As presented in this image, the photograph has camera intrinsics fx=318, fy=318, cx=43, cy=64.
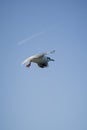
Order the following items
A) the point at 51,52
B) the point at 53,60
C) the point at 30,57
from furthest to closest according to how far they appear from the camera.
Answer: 1. the point at 53,60
2. the point at 30,57
3. the point at 51,52

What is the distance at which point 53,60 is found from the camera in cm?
6106

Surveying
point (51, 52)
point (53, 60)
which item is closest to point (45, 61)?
point (53, 60)

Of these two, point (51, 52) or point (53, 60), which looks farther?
point (53, 60)

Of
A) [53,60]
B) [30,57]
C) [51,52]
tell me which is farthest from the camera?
[53,60]

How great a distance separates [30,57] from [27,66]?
219 centimetres

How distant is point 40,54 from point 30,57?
1.88 metres

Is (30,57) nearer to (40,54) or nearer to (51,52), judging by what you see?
(40,54)

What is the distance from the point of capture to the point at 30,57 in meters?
57.3

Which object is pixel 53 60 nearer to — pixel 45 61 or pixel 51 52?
pixel 45 61

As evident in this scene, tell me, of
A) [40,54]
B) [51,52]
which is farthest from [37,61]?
[51,52]

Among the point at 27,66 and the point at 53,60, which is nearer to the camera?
the point at 27,66

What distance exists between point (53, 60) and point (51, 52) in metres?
8.51

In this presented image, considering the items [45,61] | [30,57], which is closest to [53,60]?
[45,61]

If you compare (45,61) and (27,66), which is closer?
(27,66)
